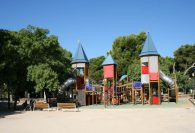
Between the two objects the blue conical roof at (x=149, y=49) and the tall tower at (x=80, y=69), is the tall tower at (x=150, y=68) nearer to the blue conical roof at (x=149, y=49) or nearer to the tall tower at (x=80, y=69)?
the blue conical roof at (x=149, y=49)

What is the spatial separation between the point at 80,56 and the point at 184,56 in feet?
162

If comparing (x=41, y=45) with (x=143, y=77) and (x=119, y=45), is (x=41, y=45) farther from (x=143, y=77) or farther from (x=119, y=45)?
(x=119, y=45)

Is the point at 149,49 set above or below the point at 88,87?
above

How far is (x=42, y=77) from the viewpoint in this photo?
31.7 metres

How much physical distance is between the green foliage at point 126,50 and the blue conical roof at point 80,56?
22.6 metres

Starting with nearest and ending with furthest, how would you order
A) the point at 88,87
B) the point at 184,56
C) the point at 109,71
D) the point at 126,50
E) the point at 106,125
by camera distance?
1. the point at 106,125
2. the point at 109,71
3. the point at 88,87
4. the point at 126,50
5. the point at 184,56

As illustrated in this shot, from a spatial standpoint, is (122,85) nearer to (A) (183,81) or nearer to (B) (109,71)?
(B) (109,71)

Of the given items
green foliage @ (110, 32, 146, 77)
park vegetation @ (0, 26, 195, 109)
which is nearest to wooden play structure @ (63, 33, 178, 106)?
park vegetation @ (0, 26, 195, 109)

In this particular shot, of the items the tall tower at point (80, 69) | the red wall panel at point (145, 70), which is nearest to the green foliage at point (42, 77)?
the tall tower at point (80, 69)

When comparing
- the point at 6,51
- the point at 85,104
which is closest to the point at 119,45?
the point at 85,104

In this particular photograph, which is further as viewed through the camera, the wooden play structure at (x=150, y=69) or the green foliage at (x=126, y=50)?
the green foliage at (x=126, y=50)

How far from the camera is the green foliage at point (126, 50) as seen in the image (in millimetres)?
64625

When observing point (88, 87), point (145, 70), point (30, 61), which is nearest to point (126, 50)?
point (88, 87)

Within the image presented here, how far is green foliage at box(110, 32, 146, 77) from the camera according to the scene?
212ft
